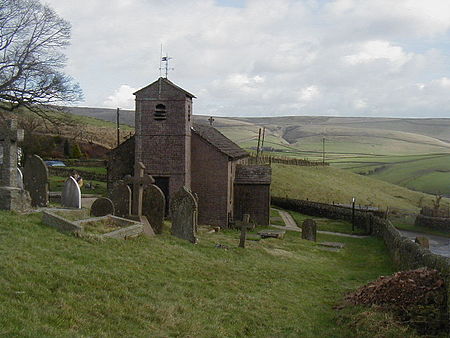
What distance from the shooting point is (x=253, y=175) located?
105 ft

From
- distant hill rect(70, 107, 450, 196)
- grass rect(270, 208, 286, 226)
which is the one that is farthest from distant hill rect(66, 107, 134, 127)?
grass rect(270, 208, 286, 226)

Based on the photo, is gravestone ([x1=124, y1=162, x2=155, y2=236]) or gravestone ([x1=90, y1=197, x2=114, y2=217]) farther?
gravestone ([x1=124, y1=162, x2=155, y2=236])

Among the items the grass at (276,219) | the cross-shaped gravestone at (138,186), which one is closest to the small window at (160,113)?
the grass at (276,219)

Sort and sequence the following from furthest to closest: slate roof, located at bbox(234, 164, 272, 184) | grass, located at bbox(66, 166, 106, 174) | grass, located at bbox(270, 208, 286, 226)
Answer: grass, located at bbox(66, 166, 106, 174) < grass, located at bbox(270, 208, 286, 226) < slate roof, located at bbox(234, 164, 272, 184)

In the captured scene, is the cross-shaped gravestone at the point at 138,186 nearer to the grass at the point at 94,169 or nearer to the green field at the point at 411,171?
the grass at the point at 94,169

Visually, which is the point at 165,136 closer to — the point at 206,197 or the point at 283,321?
the point at 206,197

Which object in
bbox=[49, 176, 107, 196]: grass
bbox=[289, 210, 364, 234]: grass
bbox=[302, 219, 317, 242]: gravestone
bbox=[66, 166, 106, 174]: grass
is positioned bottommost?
bbox=[289, 210, 364, 234]: grass

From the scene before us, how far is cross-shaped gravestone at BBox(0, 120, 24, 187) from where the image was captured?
43.9ft

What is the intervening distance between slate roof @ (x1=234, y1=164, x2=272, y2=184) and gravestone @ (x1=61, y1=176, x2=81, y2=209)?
51.6 feet

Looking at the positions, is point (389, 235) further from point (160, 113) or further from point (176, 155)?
point (160, 113)

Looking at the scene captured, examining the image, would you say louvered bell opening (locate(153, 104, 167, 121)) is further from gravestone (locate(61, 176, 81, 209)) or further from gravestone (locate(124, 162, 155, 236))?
gravestone (locate(61, 176, 81, 209))

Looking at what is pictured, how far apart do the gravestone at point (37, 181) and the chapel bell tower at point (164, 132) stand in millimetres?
11449

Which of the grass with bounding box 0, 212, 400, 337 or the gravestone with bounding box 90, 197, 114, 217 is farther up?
the gravestone with bounding box 90, 197, 114, 217

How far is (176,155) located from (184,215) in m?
11.8
